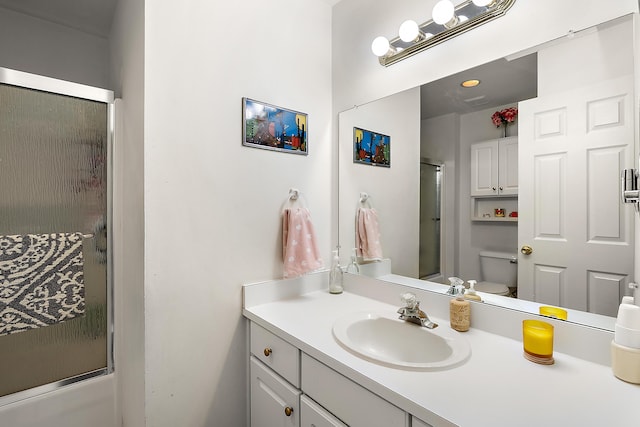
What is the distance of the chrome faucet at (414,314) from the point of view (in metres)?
1.13

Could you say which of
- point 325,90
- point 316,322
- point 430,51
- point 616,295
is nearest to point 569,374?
point 616,295

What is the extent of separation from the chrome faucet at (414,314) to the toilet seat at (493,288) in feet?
0.76

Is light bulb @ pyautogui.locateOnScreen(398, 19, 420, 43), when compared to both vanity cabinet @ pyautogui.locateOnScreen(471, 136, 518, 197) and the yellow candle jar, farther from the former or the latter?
the yellow candle jar

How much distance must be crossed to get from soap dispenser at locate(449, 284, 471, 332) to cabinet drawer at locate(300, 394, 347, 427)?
0.53 metres

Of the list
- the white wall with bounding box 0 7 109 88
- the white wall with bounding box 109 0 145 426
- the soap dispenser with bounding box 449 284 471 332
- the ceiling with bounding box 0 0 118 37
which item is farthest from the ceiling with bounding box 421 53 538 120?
the white wall with bounding box 0 7 109 88

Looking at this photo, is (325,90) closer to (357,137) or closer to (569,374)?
(357,137)

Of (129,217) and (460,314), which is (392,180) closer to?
(460,314)

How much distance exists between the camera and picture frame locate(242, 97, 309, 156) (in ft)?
4.54

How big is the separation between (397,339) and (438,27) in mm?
1252

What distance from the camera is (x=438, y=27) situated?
4.04ft

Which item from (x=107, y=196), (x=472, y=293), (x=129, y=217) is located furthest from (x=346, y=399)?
(x=107, y=196)

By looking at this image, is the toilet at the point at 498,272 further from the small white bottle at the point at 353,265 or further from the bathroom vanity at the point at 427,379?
the small white bottle at the point at 353,265

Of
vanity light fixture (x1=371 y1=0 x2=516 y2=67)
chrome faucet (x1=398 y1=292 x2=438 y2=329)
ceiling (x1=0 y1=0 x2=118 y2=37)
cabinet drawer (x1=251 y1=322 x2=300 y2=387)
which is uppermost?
ceiling (x1=0 y1=0 x2=118 y2=37)

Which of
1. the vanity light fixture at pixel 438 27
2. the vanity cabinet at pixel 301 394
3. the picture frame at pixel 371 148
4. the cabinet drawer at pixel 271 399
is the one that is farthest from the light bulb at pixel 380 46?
the cabinet drawer at pixel 271 399
